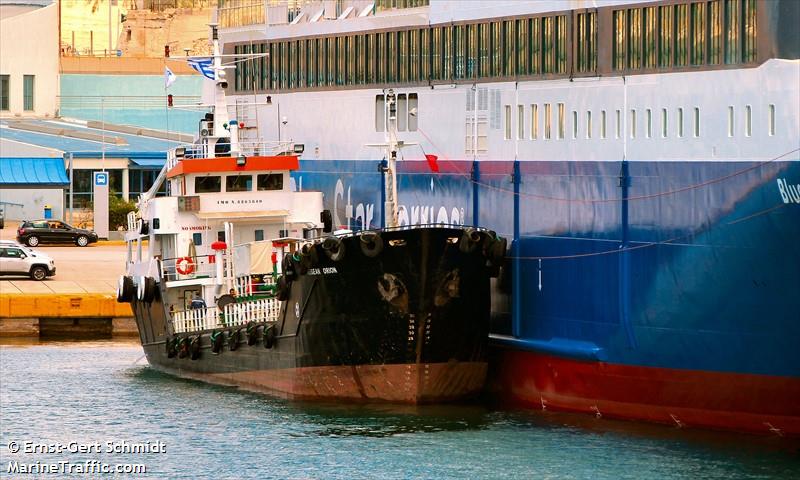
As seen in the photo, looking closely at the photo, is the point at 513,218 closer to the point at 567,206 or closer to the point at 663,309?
the point at 567,206

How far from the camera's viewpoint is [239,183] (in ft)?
140

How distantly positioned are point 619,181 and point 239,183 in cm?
1113

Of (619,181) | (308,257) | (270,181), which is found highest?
(270,181)

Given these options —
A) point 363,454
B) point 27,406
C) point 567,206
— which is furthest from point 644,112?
point 27,406

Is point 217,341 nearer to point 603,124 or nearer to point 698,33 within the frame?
point 603,124

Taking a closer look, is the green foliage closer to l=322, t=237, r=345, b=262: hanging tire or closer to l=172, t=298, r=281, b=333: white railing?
l=172, t=298, r=281, b=333: white railing

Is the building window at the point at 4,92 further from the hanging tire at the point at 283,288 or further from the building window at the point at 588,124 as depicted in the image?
the building window at the point at 588,124

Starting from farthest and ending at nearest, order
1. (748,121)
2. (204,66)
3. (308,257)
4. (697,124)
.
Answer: (204,66) → (308,257) → (697,124) → (748,121)

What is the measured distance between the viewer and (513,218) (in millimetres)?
37438

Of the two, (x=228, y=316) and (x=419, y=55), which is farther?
(x=419, y=55)

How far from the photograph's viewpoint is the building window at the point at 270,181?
42844mm

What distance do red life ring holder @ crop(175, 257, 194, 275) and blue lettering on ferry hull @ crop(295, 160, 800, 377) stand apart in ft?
23.6

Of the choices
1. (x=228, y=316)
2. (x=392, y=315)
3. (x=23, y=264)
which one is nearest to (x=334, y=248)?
(x=392, y=315)

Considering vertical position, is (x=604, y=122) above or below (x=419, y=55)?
below
